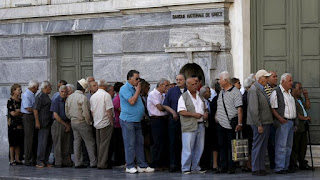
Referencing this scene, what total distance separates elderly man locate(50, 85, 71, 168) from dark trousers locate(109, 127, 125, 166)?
102 cm

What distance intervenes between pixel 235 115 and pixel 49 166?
Result: 4557 mm

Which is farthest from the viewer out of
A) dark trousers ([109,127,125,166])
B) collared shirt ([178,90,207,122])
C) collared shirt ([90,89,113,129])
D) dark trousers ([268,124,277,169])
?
dark trousers ([109,127,125,166])

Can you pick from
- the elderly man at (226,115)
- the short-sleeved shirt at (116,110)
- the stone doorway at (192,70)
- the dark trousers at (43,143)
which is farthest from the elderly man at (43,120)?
the elderly man at (226,115)

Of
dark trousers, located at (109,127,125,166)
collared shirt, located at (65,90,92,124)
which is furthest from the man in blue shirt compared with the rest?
collared shirt, located at (65,90,92,124)

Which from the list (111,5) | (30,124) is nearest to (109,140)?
(30,124)

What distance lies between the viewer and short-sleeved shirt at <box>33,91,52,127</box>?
62.5 feet

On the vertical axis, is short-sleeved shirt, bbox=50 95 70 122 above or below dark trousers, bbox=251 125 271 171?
above

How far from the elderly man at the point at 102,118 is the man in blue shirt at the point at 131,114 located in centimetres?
68

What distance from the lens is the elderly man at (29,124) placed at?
762 inches

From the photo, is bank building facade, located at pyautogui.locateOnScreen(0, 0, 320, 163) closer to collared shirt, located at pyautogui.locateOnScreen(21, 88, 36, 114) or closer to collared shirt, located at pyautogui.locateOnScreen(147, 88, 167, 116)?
collared shirt, located at pyautogui.locateOnScreen(147, 88, 167, 116)

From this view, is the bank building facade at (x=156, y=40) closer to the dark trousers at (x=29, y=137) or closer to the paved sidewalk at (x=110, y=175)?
the paved sidewalk at (x=110, y=175)

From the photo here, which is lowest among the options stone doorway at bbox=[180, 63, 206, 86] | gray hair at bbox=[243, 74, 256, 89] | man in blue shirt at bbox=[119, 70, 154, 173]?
man in blue shirt at bbox=[119, 70, 154, 173]

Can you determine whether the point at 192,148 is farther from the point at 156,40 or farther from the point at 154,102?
the point at 156,40

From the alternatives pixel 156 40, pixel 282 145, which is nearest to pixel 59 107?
pixel 156 40
